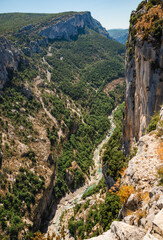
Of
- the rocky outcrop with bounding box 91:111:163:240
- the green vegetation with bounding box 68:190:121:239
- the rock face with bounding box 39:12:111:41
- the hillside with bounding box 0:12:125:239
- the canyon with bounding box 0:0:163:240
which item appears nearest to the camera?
the rocky outcrop with bounding box 91:111:163:240

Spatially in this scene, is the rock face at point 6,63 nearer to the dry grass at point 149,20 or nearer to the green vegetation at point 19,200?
the green vegetation at point 19,200

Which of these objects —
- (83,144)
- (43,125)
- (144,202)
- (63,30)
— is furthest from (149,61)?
(63,30)

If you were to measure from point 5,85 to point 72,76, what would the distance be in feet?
210

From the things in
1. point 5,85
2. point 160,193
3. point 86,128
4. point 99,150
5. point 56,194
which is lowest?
point 56,194

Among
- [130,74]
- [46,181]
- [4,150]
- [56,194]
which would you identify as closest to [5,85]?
[4,150]

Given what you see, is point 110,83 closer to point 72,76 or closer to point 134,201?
point 72,76

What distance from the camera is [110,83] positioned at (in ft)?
412

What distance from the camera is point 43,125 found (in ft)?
212

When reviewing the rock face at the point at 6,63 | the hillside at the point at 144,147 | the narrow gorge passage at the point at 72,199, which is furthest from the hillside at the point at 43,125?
the hillside at the point at 144,147

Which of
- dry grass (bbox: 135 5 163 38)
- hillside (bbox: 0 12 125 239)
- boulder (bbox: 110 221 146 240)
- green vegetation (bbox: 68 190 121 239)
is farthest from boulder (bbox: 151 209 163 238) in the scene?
hillside (bbox: 0 12 125 239)

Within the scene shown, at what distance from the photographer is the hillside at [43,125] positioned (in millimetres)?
41906

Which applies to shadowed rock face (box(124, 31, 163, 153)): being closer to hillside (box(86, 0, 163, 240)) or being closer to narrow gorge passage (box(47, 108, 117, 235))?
hillside (box(86, 0, 163, 240))

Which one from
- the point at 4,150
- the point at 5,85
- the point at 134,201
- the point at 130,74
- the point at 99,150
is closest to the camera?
the point at 134,201

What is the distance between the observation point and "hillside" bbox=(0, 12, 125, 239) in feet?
137
